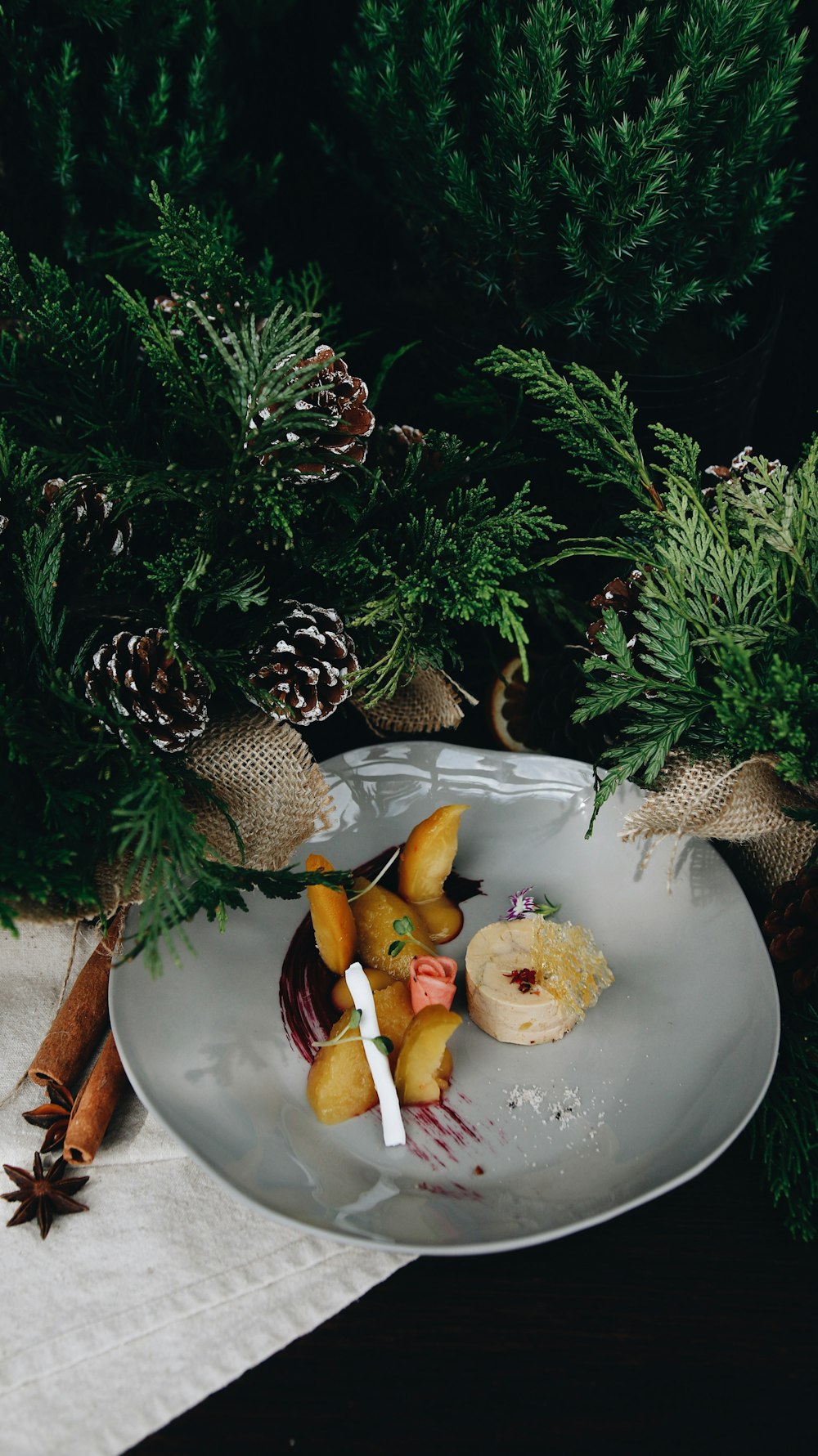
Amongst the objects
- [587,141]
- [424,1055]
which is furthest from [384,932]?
[587,141]

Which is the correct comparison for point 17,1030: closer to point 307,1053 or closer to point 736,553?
point 307,1053

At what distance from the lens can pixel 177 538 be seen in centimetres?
70

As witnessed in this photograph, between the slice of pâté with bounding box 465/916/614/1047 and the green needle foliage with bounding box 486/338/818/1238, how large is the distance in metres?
0.11

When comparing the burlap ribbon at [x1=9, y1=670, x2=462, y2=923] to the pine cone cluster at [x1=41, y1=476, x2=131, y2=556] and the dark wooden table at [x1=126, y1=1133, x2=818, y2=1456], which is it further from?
the dark wooden table at [x1=126, y1=1133, x2=818, y2=1456]

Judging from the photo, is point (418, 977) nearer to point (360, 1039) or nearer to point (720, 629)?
point (360, 1039)

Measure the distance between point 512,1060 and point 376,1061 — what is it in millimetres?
101

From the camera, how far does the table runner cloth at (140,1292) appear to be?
1.73 ft

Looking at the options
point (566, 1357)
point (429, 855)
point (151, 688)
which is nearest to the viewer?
point (566, 1357)

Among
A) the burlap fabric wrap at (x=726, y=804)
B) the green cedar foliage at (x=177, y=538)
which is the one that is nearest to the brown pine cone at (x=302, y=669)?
the green cedar foliage at (x=177, y=538)

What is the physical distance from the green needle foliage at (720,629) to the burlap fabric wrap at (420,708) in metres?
0.13

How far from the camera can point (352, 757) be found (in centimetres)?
83

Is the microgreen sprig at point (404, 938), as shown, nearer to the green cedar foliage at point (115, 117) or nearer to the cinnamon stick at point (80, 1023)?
the cinnamon stick at point (80, 1023)

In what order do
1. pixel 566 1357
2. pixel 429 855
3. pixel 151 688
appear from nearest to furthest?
pixel 566 1357 → pixel 151 688 → pixel 429 855

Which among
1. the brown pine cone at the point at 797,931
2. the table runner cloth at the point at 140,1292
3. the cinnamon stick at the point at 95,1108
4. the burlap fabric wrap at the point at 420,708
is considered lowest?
the table runner cloth at the point at 140,1292
